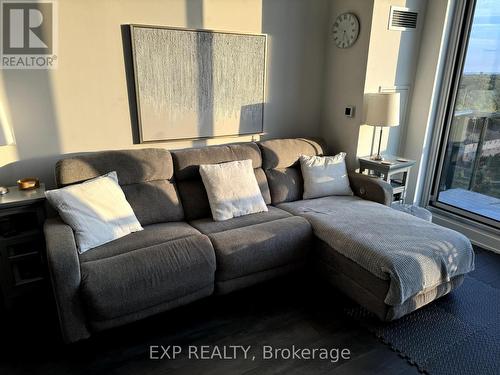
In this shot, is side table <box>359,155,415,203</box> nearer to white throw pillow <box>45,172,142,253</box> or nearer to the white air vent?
the white air vent

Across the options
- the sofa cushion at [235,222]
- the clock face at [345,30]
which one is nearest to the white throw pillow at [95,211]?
the sofa cushion at [235,222]

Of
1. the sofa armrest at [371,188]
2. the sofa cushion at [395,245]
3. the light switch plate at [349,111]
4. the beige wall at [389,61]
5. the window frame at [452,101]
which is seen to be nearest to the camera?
the sofa cushion at [395,245]

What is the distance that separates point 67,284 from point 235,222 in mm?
1144

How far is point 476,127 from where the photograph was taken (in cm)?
323

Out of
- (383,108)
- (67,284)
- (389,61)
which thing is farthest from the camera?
(389,61)

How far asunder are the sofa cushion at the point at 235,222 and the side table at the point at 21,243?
3.32 feet

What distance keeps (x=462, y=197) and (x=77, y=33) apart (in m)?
3.65

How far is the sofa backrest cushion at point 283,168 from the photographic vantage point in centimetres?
299

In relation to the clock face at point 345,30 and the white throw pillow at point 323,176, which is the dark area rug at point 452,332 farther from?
the clock face at point 345,30

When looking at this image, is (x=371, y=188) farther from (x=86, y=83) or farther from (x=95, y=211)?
(x=86, y=83)

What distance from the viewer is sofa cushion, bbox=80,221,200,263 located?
6.57ft

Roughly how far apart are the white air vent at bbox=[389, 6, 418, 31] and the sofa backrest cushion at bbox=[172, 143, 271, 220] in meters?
1.74

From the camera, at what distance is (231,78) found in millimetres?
2992

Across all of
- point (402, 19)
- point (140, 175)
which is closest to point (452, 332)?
point (140, 175)
